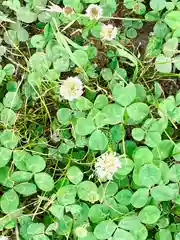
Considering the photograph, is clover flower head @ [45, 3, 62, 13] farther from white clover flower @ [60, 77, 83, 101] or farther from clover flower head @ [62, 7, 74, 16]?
white clover flower @ [60, 77, 83, 101]

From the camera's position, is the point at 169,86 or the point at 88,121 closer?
the point at 88,121

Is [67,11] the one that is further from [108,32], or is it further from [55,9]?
[108,32]

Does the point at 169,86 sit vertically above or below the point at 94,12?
below

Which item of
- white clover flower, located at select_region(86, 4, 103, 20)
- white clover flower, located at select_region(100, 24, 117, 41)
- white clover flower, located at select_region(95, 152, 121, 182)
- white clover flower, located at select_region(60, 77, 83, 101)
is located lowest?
white clover flower, located at select_region(95, 152, 121, 182)

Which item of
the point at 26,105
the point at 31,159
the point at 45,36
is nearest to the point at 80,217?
the point at 31,159

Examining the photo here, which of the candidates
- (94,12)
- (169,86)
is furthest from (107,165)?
(94,12)

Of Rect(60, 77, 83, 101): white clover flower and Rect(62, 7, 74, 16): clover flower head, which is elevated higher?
Rect(62, 7, 74, 16): clover flower head

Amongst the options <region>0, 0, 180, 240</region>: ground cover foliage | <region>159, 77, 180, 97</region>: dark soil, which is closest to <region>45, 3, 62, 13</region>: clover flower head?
<region>0, 0, 180, 240</region>: ground cover foliage
